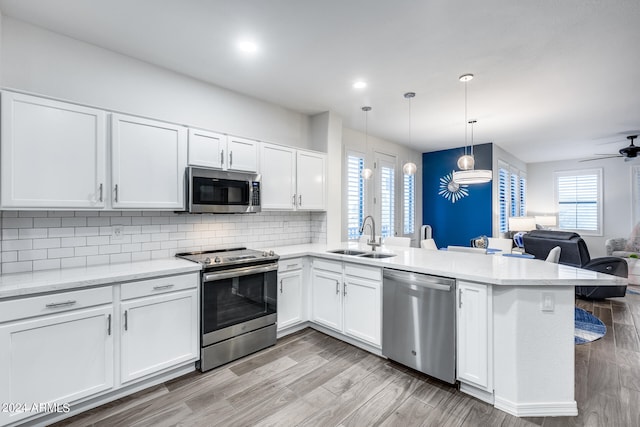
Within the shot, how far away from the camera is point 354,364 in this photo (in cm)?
277

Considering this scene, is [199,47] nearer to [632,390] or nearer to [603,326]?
[632,390]

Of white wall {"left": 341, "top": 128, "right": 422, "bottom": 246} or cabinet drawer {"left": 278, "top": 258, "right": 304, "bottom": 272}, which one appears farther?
white wall {"left": 341, "top": 128, "right": 422, "bottom": 246}

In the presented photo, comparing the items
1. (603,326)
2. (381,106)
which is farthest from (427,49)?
(603,326)

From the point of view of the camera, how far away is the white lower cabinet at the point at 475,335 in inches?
85.4

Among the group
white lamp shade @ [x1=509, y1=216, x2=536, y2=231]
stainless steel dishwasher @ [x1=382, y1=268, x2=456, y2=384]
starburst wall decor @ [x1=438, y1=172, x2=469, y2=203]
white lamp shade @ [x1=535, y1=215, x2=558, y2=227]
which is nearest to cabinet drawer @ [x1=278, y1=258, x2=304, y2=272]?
stainless steel dishwasher @ [x1=382, y1=268, x2=456, y2=384]

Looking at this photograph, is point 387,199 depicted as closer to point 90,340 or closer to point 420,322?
point 420,322

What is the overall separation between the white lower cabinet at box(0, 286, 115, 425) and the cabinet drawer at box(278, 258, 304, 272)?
1.56m

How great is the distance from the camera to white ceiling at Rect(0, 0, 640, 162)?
210 centimetres

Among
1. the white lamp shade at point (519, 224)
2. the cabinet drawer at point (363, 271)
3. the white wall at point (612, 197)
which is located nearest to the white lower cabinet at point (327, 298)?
the cabinet drawer at point (363, 271)

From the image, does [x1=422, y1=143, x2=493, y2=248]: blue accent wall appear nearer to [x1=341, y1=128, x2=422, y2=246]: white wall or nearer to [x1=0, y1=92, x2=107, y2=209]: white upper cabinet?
[x1=341, y1=128, x2=422, y2=246]: white wall

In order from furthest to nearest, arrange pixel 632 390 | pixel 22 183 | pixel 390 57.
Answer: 1. pixel 390 57
2. pixel 632 390
3. pixel 22 183

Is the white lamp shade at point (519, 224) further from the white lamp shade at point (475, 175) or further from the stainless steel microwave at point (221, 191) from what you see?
the stainless steel microwave at point (221, 191)

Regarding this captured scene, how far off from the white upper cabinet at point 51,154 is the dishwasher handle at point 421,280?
2465 mm

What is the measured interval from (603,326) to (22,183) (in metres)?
5.87
